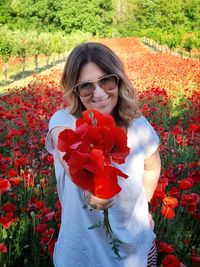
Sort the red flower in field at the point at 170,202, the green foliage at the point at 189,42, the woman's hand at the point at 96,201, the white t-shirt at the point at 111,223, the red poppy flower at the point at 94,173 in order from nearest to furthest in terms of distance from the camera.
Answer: the red poppy flower at the point at 94,173
the woman's hand at the point at 96,201
the white t-shirt at the point at 111,223
the red flower in field at the point at 170,202
the green foliage at the point at 189,42

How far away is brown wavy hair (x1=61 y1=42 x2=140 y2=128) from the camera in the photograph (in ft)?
5.68

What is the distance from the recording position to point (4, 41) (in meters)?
21.3

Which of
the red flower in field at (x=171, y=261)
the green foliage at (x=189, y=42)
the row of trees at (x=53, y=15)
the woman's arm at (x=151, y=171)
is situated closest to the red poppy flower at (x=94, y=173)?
the woman's arm at (x=151, y=171)

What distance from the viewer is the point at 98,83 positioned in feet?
5.59

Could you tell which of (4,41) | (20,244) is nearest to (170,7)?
(4,41)

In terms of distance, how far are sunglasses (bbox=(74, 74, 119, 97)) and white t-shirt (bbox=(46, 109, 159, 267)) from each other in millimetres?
120

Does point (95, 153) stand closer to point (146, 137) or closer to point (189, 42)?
point (146, 137)

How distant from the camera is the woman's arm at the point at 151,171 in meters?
1.84

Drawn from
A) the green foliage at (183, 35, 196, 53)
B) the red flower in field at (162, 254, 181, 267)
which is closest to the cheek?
the red flower in field at (162, 254, 181, 267)

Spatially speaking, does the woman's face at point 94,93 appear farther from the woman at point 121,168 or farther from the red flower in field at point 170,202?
the red flower in field at point 170,202

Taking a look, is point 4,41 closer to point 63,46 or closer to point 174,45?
point 63,46

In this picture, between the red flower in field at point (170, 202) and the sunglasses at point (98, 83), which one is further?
the red flower in field at point (170, 202)

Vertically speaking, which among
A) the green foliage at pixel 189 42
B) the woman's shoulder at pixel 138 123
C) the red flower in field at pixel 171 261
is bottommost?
the green foliage at pixel 189 42

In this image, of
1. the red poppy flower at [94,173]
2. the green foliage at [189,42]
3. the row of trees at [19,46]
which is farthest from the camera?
the green foliage at [189,42]
